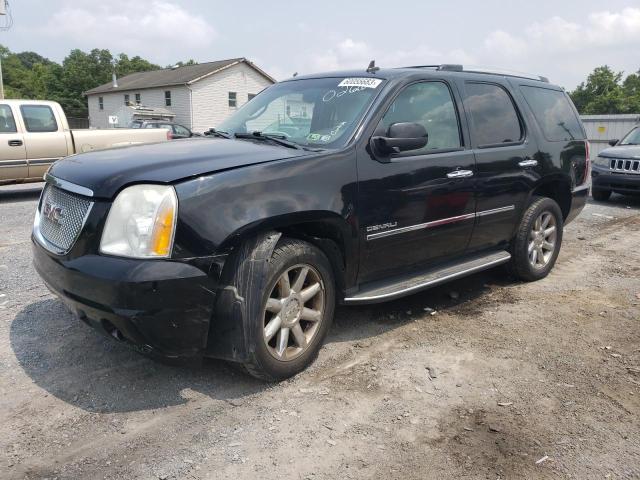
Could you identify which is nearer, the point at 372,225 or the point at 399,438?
the point at 399,438

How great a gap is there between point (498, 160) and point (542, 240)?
130cm

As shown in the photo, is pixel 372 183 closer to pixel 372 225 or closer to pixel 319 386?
pixel 372 225

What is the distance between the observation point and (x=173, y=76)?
4131cm

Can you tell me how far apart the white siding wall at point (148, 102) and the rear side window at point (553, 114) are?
34546 mm

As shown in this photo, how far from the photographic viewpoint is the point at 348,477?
2.53 meters

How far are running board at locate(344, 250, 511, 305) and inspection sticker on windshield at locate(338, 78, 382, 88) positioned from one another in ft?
4.73

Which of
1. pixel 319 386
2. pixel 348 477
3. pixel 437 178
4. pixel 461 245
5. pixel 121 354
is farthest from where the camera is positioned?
pixel 461 245

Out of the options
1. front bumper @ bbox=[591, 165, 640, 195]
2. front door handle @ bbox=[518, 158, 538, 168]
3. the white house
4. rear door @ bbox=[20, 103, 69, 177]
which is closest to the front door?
front door handle @ bbox=[518, 158, 538, 168]

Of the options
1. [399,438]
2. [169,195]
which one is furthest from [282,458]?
[169,195]

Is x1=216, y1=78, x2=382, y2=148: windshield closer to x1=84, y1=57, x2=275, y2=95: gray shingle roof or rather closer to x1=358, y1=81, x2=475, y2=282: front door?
x1=358, y1=81, x2=475, y2=282: front door

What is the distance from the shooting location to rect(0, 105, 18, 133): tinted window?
10094mm

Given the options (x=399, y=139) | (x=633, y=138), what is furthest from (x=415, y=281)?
(x=633, y=138)

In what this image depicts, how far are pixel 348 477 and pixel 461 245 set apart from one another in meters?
2.52

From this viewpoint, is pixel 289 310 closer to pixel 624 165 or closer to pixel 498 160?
pixel 498 160
